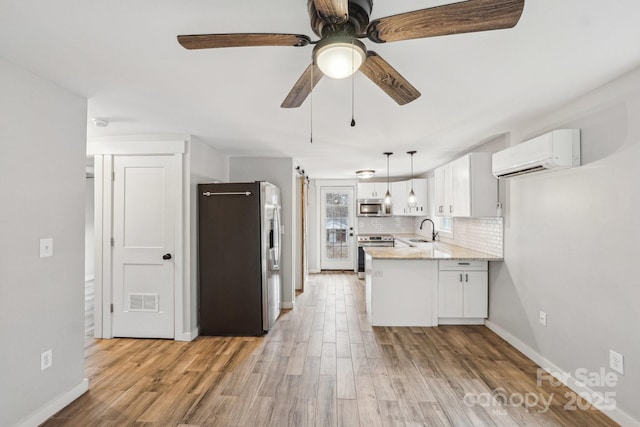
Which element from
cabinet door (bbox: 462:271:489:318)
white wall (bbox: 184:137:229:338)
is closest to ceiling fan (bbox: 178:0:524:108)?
white wall (bbox: 184:137:229:338)

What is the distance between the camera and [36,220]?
6.74 feet

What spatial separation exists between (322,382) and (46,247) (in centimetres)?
228

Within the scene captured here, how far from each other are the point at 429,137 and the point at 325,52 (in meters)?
2.79

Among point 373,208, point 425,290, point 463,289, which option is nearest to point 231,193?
point 425,290

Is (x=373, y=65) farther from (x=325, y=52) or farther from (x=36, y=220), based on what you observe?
(x=36, y=220)

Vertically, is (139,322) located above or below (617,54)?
below

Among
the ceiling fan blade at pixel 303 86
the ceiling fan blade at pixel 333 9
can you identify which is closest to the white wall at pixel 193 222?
the ceiling fan blade at pixel 303 86

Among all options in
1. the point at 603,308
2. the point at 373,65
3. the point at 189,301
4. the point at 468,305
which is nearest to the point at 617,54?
the point at 373,65

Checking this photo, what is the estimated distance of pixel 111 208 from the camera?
3.47 metres

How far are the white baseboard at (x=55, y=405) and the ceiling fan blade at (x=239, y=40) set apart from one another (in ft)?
8.32

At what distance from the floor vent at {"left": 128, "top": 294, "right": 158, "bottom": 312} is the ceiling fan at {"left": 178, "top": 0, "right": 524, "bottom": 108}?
10.1 feet

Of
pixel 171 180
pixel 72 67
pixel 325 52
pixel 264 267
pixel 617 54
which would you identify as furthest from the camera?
pixel 264 267

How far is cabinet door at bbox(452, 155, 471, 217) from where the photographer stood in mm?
3797

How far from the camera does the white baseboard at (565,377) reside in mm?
2055
